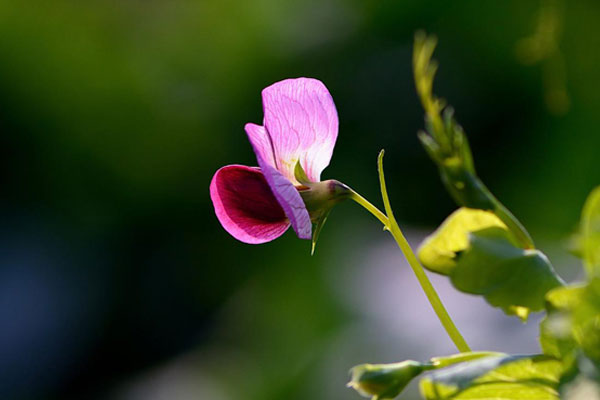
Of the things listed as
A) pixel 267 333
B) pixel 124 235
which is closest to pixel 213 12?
pixel 124 235

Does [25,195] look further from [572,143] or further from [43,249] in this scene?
[572,143]

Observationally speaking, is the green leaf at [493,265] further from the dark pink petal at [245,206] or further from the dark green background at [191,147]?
the dark green background at [191,147]

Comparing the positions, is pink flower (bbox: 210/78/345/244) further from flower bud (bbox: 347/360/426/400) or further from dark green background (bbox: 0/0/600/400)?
dark green background (bbox: 0/0/600/400)

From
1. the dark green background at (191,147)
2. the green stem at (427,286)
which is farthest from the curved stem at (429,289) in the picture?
the dark green background at (191,147)

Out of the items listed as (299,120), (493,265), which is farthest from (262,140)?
(493,265)

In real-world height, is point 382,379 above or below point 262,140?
below

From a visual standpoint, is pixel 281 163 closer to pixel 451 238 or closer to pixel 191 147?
pixel 451 238
